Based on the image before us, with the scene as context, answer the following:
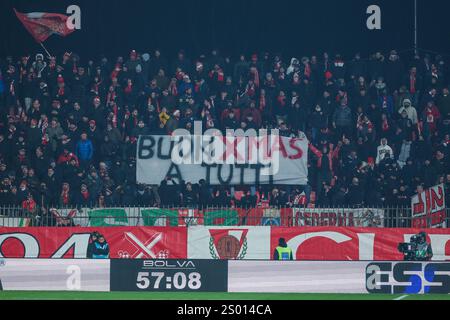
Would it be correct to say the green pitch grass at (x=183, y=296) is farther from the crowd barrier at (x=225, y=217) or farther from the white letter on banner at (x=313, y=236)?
the crowd barrier at (x=225, y=217)

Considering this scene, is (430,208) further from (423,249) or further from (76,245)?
(76,245)

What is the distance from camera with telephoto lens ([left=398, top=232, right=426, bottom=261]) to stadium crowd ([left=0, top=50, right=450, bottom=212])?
334cm

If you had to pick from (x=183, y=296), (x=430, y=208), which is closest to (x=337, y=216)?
(x=430, y=208)

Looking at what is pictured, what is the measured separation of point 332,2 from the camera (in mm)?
35312

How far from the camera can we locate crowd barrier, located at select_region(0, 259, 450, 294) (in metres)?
25.4

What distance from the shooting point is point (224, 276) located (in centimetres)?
2548

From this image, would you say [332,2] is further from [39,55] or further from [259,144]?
[39,55]

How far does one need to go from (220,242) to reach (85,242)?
3.05 metres

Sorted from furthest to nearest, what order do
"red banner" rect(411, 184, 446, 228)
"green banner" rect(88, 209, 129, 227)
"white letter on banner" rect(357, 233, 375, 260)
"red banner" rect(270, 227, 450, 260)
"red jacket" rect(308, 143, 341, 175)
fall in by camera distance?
1. "red jacket" rect(308, 143, 341, 175)
2. "green banner" rect(88, 209, 129, 227)
3. "red banner" rect(411, 184, 446, 228)
4. "white letter on banner" rect(357, 233, 375, 260)
5. "red banner" rect(270, 227, 450, 260)

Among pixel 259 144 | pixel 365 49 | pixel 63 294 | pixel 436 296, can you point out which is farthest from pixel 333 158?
pixel 63 294

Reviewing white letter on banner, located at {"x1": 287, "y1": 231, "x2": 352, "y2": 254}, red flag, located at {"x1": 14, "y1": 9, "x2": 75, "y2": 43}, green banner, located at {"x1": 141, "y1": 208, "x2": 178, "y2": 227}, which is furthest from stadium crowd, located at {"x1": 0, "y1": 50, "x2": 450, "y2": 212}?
white letter on banner, located at {"x1": 287, "y1": 231, "x2": 352, "y2": 254}

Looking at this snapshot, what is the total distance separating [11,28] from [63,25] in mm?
1486

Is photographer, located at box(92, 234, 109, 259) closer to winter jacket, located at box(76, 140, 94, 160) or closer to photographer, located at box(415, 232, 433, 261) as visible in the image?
winter jacket, located at box(76, 140, 94, 160)

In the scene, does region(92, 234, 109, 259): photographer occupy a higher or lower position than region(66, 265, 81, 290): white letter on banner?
higher
